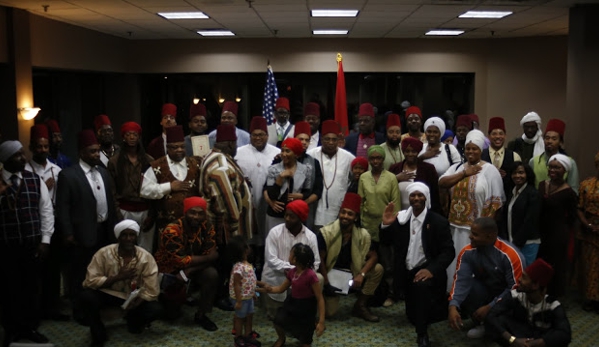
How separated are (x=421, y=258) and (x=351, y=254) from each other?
2.09 feet

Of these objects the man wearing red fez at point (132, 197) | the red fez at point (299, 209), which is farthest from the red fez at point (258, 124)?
the red fez at point (299, 209)

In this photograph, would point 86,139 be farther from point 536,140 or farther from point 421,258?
point 536,140

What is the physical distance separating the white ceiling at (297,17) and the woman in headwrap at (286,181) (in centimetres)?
260

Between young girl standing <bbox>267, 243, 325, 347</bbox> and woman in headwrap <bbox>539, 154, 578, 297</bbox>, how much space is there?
2.40 metres

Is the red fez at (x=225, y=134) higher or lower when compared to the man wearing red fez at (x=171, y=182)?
higher

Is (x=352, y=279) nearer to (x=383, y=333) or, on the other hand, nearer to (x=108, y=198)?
(x=383, y=333)

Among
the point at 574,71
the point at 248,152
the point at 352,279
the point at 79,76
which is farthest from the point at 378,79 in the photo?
the point at 352,279

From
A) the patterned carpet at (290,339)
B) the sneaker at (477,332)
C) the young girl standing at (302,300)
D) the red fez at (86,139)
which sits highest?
the red fez at (86,139)

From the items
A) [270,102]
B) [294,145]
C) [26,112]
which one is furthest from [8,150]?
[270,102]

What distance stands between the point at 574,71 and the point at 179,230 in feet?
18.3

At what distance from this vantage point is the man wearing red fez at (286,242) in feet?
16.9

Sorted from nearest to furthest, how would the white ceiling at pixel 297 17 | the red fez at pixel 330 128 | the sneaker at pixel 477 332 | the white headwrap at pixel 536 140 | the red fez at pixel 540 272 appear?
the red fez at pixel 540 272 → the sneaker at pixel 477 332 → the red fez at pixel 330 128 → the white headwrap at pixel 536 140 → the white ceiling at pixel 297 17

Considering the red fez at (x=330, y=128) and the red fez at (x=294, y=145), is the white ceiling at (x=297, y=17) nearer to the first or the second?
the red fez at (x=330, y=128)

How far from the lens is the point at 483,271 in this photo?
4.81m
